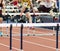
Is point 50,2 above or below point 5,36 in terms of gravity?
above

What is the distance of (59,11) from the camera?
1608 centimetres

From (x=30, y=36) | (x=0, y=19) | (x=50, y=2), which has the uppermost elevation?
(x=50, y=2)

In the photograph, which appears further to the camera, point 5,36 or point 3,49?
point 5,36

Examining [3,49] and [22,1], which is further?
[3,49]

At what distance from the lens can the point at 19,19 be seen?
55.4ft

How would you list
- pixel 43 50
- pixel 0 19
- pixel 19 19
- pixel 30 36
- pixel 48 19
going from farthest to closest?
pixel 48 19
pixel 19 19
pixel 30 36
pixel 0 19
pixel 43 50

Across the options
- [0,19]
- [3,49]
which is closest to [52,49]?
[3,49]

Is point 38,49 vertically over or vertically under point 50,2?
under

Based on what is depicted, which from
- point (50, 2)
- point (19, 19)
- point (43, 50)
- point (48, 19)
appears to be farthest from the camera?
point (48, 19)

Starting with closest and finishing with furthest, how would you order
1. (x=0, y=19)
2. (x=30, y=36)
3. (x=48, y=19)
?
(x=0, y=19) → (x=30, y=36) → (x=48, y=19)

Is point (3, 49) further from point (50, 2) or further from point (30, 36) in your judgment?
point (30, 36)

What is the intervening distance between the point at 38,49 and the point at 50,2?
187cm

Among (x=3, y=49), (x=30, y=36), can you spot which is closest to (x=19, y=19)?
(x=30, y=36)

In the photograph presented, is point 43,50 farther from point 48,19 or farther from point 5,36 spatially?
point 48,19
